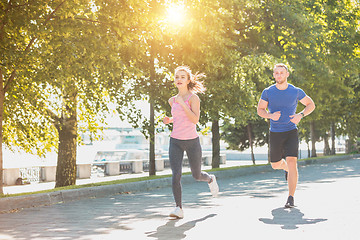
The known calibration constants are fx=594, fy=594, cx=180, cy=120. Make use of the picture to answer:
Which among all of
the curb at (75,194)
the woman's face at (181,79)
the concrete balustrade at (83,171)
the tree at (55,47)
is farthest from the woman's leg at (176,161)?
the concrete balustrade at (83,171)

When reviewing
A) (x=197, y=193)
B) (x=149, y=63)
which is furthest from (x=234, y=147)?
(x=197, y=193)

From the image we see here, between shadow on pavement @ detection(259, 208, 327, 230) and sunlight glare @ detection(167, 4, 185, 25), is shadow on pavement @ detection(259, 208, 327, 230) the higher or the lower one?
the lower one

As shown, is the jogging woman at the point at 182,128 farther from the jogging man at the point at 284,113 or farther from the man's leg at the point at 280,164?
the man's leg at the point at 280,164

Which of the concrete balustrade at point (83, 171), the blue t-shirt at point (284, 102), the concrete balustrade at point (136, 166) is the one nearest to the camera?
the blue t-shirt at point (284, 102)

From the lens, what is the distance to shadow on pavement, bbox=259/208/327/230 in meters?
6.91

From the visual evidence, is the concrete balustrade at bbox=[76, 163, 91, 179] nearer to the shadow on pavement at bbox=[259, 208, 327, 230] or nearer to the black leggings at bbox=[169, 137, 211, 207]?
the shadow on pavement at bbox=[259, 208, 327, 230]

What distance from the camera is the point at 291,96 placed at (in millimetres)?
8352

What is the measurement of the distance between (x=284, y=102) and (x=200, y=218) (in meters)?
2.03

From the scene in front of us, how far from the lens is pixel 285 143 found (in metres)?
8.57

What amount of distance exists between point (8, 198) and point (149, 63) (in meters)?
9.05

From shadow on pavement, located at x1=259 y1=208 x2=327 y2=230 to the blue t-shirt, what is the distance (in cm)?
117

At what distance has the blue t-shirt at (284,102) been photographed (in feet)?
27.4

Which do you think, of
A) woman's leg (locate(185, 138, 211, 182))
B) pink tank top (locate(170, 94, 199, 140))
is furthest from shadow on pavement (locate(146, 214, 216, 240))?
pink tank top (locate(170, 94, 199, 140))

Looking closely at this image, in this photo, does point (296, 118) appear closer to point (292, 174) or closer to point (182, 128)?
point (292, 174)
